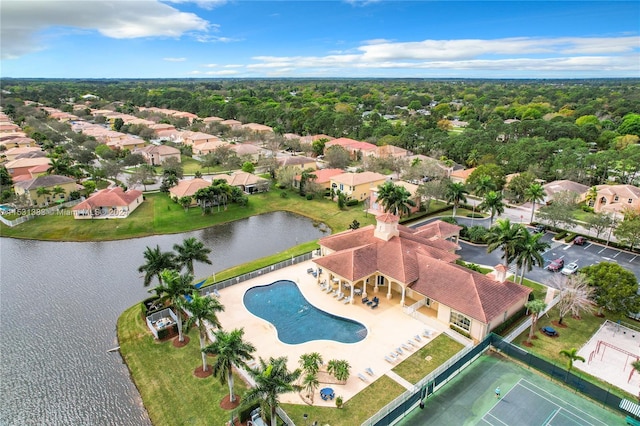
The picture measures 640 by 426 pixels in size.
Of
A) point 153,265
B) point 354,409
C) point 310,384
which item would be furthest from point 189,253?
point 354,409

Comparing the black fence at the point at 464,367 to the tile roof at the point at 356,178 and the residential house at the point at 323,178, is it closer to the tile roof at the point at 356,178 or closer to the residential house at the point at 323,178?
the tile roof at the point at 356,178

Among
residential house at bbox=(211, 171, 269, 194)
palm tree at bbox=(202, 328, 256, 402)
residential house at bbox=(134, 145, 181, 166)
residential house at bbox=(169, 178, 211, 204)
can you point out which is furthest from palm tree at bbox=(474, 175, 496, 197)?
residential house at bbox=(134, 145, 181, 166)

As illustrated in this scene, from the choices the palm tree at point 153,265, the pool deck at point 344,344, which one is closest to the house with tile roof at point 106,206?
the palm tree at point 153,265

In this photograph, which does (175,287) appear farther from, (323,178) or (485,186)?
(323,178)

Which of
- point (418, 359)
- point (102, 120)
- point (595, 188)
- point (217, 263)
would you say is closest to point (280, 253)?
point (217, 263)

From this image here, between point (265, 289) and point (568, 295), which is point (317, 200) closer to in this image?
point (265, 289)

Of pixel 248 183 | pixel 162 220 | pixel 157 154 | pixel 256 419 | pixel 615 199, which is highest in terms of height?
pixel 157 154
